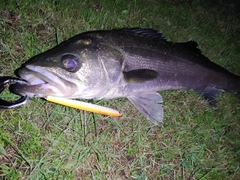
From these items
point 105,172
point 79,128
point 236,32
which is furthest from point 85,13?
point 236,32

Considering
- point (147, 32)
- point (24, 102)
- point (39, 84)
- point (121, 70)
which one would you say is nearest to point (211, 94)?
point (147, 32)

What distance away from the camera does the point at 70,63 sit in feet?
7.90

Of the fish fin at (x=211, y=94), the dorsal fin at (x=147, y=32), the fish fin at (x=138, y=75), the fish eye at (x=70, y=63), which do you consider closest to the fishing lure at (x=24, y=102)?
the fish eye at (x=70, y=63)

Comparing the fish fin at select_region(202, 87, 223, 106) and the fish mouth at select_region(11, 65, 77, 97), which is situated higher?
the fish mouth at select_region(11, 65, 77, 97)

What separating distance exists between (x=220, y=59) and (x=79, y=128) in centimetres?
352

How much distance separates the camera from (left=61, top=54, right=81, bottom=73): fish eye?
238 centimetres

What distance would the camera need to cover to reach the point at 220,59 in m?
4.94

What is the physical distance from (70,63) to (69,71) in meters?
0.08

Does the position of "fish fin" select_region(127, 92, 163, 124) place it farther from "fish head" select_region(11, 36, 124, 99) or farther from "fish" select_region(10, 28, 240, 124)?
"fish head" select_region(11, 36, 124, 99)

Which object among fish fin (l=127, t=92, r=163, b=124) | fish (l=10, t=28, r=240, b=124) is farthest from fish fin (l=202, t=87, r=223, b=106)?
fish fin (l=127, t=92, r=163, b=124)

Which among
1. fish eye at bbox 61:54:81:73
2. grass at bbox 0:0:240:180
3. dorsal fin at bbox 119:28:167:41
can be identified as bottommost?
grass at bbox 0:0:240:180

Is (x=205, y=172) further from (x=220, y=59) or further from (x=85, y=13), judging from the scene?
(x=85, y=13)

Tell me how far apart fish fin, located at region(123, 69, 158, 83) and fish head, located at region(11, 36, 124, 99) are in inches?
6.4

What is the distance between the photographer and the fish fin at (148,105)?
10.5 ft
